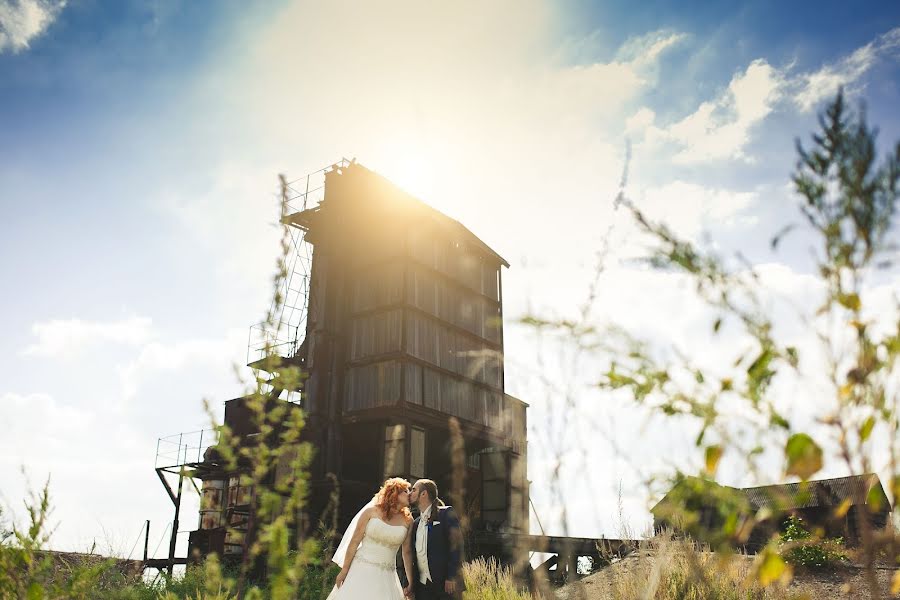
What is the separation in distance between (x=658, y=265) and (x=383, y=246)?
2334 centimetres

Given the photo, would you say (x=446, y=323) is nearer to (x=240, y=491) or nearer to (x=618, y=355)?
(x=240, y=491)

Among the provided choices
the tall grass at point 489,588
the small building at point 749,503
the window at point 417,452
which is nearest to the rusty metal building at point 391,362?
the window at point 417,452

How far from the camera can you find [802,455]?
1242mm

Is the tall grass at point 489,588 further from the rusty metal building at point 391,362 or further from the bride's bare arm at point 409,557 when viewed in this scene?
the rusty metal building at point 391,362

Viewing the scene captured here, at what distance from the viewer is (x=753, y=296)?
1927 mm

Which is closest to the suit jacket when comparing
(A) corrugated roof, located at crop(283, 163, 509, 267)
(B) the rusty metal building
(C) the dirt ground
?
(C) the dirt ground

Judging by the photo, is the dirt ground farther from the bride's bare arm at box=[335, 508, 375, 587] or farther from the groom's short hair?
the bride's bare arm at box=[335, 508, 375, 587]

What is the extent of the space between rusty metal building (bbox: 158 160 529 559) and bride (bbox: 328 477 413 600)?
1313cm

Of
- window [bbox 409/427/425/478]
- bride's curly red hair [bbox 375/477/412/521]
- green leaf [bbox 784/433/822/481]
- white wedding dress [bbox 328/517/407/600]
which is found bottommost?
white wedding dress [bbox 328/517/407/600]

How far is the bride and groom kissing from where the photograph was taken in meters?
7.59

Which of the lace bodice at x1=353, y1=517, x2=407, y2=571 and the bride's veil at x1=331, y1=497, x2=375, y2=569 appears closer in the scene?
the lace bodice at x1=353, y1=517, x2=407, y2=571

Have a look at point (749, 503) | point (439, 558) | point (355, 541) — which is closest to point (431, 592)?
point (439, 558)

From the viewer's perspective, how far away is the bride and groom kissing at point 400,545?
7594 mm

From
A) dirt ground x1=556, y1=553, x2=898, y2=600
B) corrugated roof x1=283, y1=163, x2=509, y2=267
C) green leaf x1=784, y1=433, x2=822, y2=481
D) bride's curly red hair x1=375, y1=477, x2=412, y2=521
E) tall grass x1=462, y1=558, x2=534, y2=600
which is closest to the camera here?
green leaf x1=784, y1=433, x2=822, y2=481
